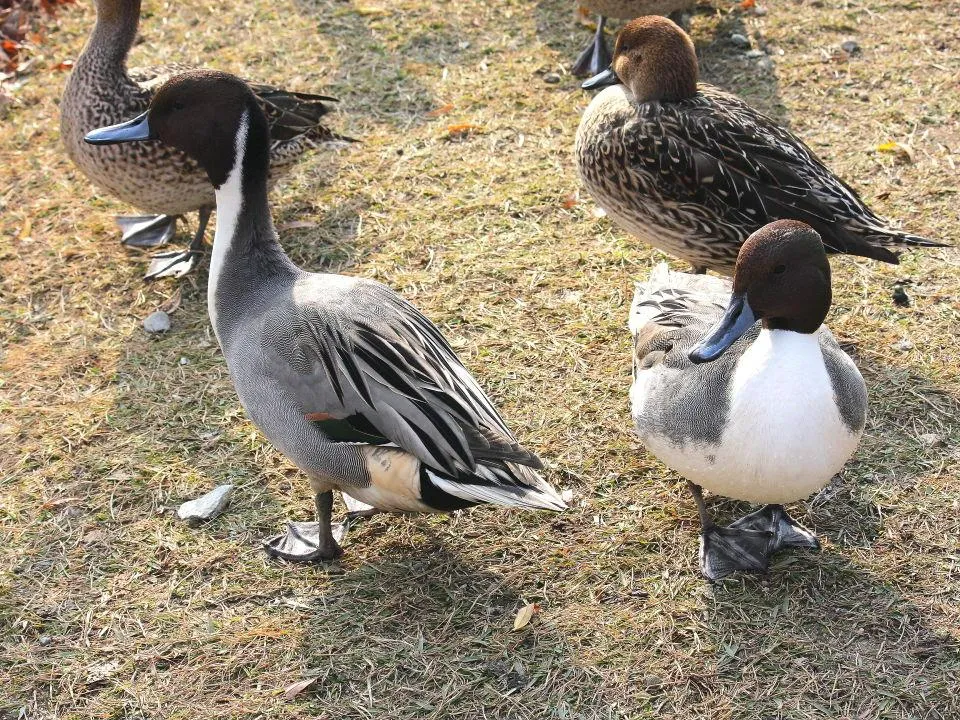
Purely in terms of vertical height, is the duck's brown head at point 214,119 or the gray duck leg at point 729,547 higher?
the duck's brown head at point 214,119

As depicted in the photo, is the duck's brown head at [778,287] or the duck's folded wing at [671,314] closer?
the duck's brown head at [778,287]

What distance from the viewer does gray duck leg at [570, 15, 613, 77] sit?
5.78m

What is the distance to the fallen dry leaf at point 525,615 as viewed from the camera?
3.04 metres

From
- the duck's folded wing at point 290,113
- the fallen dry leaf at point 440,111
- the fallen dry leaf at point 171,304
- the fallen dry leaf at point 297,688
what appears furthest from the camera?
the fallen dry leaf at point 440,111

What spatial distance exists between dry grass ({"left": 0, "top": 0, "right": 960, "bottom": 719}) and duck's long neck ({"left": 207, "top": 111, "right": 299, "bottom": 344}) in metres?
0.67

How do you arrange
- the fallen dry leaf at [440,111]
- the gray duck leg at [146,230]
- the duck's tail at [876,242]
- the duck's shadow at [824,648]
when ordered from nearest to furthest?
the duck's shadow at [824,648]
the duck's tail at [876,242]
the gray duck leg at [146,230]
the fallen dry leaf at [440,111]

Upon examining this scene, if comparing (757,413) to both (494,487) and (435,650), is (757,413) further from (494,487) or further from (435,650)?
(435,650)

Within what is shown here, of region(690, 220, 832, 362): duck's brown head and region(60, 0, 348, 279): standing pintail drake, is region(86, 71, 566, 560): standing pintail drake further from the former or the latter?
region(60, 0, 348, 279): standing pintail drake

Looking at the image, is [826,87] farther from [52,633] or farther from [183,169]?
[52,633]

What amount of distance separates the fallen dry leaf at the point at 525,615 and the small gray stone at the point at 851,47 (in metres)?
4.09

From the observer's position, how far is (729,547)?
125 inches

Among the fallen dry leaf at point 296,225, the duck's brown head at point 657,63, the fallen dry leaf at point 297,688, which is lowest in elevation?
the fallen dry leaf at point 297,688

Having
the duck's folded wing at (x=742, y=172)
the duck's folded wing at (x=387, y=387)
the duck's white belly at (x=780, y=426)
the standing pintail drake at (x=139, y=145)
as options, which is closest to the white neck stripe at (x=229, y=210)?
the duck's folded wing at (x=387, y=387)

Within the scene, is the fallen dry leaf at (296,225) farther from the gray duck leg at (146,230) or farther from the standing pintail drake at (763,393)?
the standing pintail drake at (763,393)
